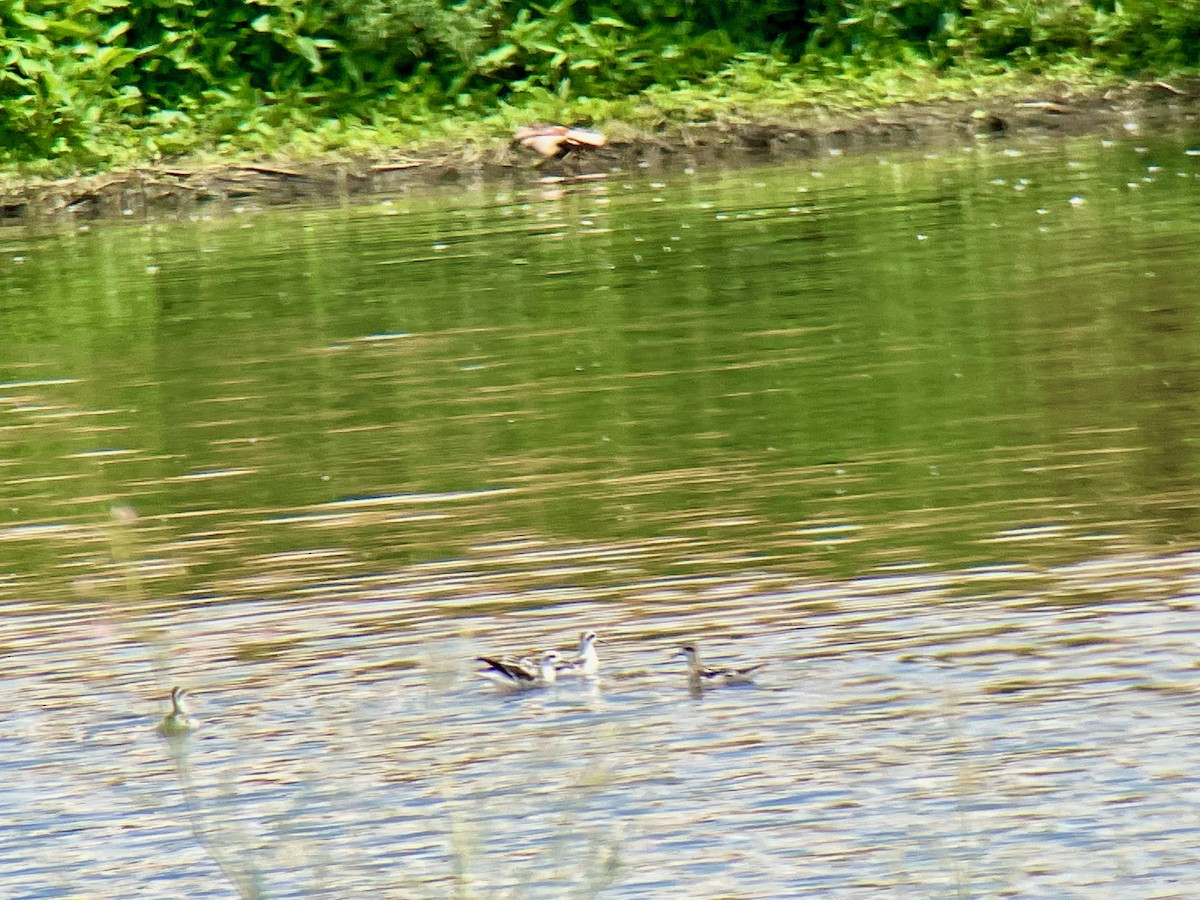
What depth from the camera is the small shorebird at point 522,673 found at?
27.5 feet

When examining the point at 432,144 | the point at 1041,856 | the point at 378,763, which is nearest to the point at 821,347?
the point at 378,763

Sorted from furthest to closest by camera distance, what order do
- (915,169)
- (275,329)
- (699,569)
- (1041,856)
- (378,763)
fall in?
1. (915,169)
2. (275,329)
3. (699,569)
4. (378,763)
5. (1041,856)

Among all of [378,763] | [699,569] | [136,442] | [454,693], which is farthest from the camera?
[136,442]

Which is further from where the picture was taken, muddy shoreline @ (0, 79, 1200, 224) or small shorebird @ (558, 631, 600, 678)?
muddy shoreline @ (0, 79, 1200, 224)

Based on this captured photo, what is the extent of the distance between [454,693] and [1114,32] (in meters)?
24.3

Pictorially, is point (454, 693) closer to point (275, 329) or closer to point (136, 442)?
point (136, 442)

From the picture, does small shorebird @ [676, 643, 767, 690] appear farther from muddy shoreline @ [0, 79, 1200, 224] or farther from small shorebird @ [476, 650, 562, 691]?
muddy shoreline @ [0, 79, 1200, 224]

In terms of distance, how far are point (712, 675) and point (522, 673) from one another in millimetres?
719

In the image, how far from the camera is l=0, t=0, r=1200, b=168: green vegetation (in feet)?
99.3

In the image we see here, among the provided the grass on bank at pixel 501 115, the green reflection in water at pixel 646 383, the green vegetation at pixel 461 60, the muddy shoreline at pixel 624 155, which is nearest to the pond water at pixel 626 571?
the green reflection in water at pixel 646 383

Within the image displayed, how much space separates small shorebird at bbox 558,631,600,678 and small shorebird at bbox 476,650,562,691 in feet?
0.13

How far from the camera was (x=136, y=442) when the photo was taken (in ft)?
45.8

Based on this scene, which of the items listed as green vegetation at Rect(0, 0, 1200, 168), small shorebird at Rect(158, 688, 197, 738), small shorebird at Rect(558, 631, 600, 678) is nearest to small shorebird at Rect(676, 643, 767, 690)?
small shorebird at Rect(558, 631, 600, 678)

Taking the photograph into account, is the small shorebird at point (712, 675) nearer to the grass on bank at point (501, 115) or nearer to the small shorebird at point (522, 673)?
the small shorebird at point (522, 673)
